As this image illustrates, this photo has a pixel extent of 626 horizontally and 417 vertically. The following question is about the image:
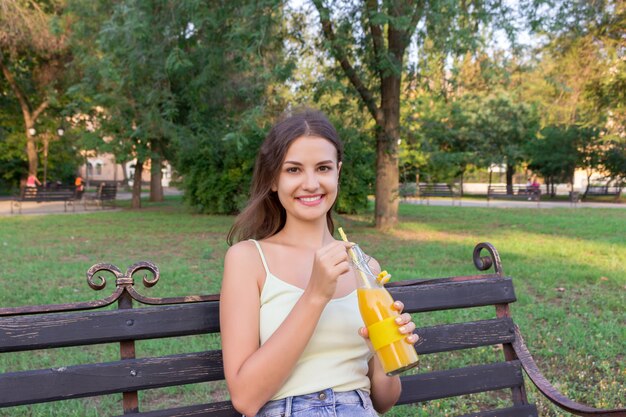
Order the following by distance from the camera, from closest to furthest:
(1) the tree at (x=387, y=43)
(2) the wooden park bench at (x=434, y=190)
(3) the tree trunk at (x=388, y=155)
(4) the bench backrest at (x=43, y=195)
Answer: (1) the tree at (x=387, y=43)
(3) the tree trunk at (x=388, y=155)
(4) the bench backrest at (x=43, y=195)
(2) the wooden park bench at (x=434, y=190)

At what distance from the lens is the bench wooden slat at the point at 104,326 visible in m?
1.81

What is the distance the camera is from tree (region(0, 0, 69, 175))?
62.3 feet

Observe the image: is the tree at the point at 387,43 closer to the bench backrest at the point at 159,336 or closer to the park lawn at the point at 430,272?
the park lawn at the point at 430,272

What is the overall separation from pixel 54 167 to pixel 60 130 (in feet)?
20.1

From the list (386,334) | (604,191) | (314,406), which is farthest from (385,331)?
(604,191)

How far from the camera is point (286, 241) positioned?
6.35ft

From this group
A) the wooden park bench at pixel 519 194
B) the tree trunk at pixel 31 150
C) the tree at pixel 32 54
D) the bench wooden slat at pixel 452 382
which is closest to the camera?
the bench wooden slat at pixel 452 382

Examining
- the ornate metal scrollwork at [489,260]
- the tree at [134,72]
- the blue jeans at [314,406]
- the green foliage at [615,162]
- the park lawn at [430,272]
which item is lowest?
the park lawn at [430,272]

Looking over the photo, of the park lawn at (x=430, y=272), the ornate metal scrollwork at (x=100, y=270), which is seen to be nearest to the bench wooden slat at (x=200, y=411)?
the ornate metal scrollwork at (x=100, y=270)

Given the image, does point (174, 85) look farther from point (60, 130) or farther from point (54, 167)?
point (54, 167)

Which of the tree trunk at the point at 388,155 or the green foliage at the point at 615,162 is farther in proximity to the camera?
the green foliage at the point at 615,162

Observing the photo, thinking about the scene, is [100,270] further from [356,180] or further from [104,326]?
[356,180]

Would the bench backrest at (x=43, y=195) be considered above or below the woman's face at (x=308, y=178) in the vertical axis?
below

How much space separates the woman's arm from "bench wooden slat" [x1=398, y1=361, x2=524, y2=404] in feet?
2.66
